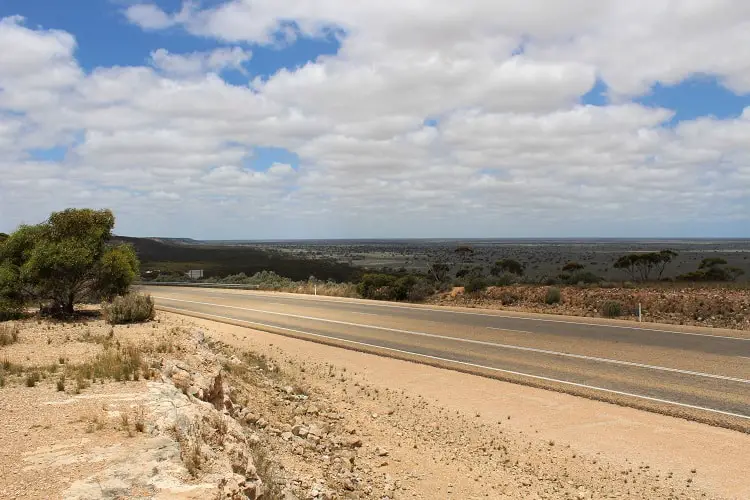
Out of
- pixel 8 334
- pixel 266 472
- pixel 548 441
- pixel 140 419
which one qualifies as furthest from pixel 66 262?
pixel 548 441

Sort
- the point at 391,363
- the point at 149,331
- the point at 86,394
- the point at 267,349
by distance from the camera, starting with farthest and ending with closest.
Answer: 1. the point at 267,349
2. the point at 391,363
3. the point at 149,331
4. the point at 86,394

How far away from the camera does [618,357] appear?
15172 millimetres

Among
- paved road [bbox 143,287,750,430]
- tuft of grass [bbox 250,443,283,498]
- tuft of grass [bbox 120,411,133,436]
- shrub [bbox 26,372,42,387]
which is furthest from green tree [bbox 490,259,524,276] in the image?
tuft of grass [bbox 120,411,133,436]

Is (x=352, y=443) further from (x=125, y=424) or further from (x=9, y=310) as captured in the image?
(x=9, y=310)

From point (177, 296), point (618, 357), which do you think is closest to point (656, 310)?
point (618, 357)

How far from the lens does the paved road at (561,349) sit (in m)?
11.8

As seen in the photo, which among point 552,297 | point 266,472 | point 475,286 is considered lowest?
point 266,472

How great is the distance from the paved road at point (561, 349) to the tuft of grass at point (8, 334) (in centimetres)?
920

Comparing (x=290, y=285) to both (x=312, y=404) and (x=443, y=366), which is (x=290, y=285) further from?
(x=312, y=404)

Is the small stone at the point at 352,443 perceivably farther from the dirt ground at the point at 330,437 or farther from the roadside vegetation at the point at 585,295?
the roadside vegetation at the point at 585,295

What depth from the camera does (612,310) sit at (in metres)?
23.1

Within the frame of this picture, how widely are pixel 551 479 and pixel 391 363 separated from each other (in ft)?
25.0

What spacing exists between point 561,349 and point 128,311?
43.8 ft

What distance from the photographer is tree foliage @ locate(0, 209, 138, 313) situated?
649 inches
